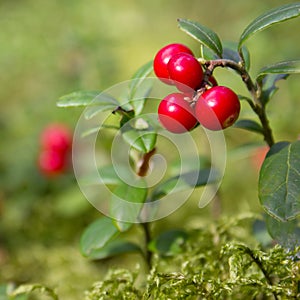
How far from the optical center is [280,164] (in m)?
1.15

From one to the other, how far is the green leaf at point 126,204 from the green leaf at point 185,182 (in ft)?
0.48

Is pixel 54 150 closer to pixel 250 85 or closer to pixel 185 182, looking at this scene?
pixel 185 182

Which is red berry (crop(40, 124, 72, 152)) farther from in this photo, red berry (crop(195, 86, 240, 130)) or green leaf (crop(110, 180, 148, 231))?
red berry (crop(195, 86, 240, 130))

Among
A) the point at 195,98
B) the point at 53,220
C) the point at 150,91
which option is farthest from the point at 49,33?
the point at 195,98

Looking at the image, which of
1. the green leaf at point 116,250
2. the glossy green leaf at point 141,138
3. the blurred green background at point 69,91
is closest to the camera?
the glossy green leaf at point 141,138

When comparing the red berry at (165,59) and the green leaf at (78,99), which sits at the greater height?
the red berry at (165,59)

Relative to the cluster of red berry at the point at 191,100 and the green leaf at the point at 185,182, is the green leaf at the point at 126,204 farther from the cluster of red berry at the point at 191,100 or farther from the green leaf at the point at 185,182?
the cluster of red berry at the point at 191,100

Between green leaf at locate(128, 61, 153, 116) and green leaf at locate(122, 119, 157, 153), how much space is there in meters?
0.05

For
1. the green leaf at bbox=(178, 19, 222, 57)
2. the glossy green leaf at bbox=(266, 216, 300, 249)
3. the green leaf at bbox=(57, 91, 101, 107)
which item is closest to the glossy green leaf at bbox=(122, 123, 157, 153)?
the green leaf at bbox=(57, 91, 101, 107)

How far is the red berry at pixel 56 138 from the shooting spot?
2971 millimetres

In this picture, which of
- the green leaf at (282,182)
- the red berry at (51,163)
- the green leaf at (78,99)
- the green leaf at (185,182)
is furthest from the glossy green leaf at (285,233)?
the red berry at (51,163)

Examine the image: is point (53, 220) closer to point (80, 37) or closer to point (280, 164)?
point (80, 37)

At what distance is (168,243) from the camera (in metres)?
1.51

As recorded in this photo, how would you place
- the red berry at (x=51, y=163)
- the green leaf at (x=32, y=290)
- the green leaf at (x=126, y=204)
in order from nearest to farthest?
the green leaf at (x=126, y=204) < the green leaf at (x=32, y=290) < the red berry at (x=51, y=163)
